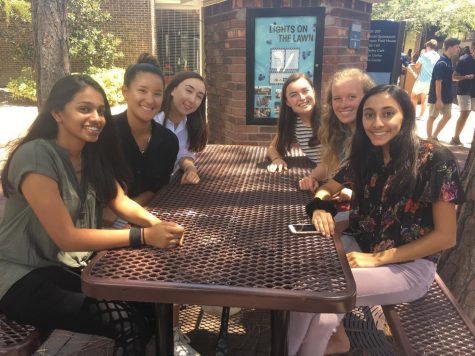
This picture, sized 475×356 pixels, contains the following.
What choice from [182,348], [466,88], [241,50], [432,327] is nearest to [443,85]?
[466,88]

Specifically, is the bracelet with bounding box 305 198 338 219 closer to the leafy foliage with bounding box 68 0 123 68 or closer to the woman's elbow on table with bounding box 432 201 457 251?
the woman's elbow on table with bounding box 432 201 457 251

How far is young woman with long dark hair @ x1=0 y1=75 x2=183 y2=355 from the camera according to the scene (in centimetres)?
162

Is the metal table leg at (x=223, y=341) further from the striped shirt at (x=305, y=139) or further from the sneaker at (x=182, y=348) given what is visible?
the striped shirt at (x=305, y=139)

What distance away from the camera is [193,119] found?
3047 mm

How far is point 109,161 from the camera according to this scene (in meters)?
2.03

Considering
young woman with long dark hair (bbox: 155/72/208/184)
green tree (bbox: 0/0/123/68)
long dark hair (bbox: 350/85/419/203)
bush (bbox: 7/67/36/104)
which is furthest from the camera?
green tree (bbox: 0/0/123/68)

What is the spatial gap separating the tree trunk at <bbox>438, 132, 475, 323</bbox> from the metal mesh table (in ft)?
3.06

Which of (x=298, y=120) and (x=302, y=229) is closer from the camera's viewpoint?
(x=302, y=229)

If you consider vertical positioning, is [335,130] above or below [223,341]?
above

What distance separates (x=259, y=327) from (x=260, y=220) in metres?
1.06

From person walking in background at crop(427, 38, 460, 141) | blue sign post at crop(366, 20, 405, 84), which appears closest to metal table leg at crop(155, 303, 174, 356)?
blue sign post at crop(366, 20, 405, 84)

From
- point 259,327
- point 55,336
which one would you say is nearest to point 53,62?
point 55,336

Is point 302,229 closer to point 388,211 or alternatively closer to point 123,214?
point 388,211

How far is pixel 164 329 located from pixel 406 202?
1.13m
